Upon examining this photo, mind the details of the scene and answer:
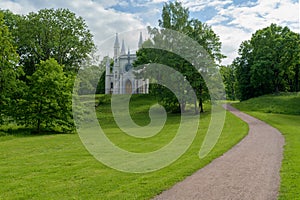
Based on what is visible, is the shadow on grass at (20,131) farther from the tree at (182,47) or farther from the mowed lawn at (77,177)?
the tree at (182,47)

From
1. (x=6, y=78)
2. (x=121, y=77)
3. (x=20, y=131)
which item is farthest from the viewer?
(x=121, y=77)

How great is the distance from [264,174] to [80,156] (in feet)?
26.0

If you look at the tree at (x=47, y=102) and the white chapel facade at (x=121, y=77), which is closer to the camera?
the tree at (x=47, y=102)

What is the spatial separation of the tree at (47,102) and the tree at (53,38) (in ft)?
37.6

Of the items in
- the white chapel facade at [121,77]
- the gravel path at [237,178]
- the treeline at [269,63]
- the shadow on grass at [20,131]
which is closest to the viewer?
the gravel path at [237,178]

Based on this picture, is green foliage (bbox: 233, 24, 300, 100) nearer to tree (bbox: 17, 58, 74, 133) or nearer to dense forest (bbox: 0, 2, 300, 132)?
dense forest (bbox: 0, 2, 300, 132)

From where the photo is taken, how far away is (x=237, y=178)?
8.49 m

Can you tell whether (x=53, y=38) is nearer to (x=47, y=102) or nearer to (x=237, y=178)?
(x=47, y=102)

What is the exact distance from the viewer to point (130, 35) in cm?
2042

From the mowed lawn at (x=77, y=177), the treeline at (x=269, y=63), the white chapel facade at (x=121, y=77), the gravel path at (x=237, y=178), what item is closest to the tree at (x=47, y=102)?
the mowed lawn at (x=77, y=177)

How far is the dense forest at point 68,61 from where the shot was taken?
2470 cm

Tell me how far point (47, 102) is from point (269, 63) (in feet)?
126

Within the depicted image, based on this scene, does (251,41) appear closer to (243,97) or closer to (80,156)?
(243,97)

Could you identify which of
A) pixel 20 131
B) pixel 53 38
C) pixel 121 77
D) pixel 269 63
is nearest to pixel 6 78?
pixel 20 131
